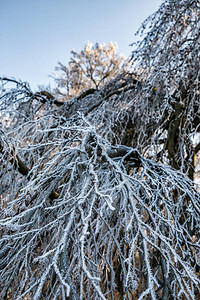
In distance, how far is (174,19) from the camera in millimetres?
2062

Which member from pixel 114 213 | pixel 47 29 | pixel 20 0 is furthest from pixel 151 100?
pixel 47 29

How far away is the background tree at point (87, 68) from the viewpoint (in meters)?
A: 6.52

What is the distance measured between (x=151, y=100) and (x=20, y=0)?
703cm

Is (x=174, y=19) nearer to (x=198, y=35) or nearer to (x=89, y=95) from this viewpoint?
(x=198, y=35)

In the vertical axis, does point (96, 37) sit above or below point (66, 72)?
above

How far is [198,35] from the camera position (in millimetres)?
1867

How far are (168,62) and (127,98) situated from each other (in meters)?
Answer: 0.50

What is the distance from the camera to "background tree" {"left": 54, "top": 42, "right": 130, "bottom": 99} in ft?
21.4

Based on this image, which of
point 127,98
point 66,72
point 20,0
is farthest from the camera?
point 20,0

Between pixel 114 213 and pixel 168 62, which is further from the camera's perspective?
pixel 168 62

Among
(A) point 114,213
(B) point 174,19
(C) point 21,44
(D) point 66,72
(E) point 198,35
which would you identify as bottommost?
(A) point 114,213

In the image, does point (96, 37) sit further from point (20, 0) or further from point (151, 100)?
point (151, 100)

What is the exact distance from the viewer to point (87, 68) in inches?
264

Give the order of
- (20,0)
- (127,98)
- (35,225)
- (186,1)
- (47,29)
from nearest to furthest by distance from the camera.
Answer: (35,225), (186,1), (127,98), (20,0), (47,29)
